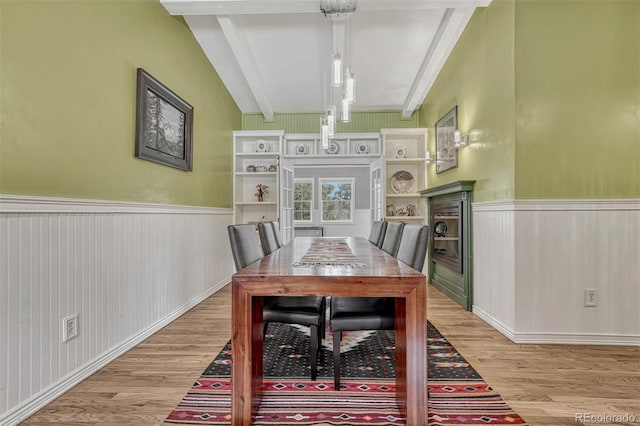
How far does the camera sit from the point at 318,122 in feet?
18.4

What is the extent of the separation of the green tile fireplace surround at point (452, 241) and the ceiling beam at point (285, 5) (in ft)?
5.17

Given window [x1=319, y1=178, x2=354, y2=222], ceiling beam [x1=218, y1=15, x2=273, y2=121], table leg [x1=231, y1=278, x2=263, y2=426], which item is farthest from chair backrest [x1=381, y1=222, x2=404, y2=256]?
window [x1=319, y1=178, x2=354, y2=222]

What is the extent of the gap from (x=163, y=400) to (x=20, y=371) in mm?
656

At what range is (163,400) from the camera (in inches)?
70.1

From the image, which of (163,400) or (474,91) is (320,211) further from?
(163,400)

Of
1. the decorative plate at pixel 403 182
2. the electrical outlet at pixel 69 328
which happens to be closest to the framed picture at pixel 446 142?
the decorative plate at pixel 403 182

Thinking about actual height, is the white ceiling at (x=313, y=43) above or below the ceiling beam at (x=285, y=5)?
above

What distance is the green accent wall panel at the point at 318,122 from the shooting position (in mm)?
5559

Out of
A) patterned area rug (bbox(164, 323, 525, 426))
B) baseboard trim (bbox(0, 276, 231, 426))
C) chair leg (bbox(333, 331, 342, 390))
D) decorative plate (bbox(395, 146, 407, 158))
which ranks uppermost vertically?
decorative plate (bbox(395, 146, 407, 158))

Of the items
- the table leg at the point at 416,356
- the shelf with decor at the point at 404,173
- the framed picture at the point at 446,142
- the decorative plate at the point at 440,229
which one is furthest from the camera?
the shelf with decor at the point at 404,173

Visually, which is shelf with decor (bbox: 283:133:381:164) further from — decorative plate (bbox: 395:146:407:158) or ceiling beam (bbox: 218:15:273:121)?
ceiling beam (bbox: 218:15:273:121)

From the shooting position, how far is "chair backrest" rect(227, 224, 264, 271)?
1.93 m

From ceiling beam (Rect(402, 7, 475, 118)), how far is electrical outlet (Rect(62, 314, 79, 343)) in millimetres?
3636

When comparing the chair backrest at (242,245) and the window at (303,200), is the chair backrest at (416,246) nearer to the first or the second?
the chair backrest at (242,245)
